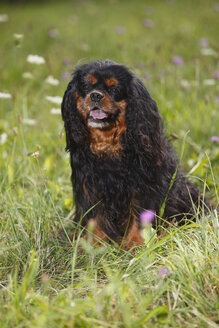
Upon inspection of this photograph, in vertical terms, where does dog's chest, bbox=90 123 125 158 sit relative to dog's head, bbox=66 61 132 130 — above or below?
below

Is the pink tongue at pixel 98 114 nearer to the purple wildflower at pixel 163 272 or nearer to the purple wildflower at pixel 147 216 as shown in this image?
the purple wildflower at pixel 147 216

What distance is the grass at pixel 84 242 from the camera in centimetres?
183

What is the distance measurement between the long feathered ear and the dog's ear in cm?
33

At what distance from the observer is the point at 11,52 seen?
24.6 ft

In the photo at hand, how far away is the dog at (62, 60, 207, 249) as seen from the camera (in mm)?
2693

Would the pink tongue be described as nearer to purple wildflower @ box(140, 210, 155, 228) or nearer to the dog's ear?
the dog's ear

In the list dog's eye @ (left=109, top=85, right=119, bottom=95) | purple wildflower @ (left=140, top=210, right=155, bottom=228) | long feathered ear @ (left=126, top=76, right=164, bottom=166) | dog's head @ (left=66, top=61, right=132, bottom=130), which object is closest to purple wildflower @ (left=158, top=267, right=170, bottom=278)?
purple wildflower @ (left=140, top=210, right=155, bottom=228)

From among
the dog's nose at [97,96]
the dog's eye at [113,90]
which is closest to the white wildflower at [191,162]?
the dog's eye at [113,90]

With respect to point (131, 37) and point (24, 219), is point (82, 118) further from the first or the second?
point (131, 37)

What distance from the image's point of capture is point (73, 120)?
288 cm

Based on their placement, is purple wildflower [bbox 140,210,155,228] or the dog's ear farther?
the dog's ear

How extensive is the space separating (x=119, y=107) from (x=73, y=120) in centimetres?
36

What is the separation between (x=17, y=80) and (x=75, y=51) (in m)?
1.82

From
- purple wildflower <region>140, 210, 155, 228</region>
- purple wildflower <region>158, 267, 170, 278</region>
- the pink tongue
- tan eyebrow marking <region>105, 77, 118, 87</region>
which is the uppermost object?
tan eyebrow marking <region>105, 77, 118, 87</region>
